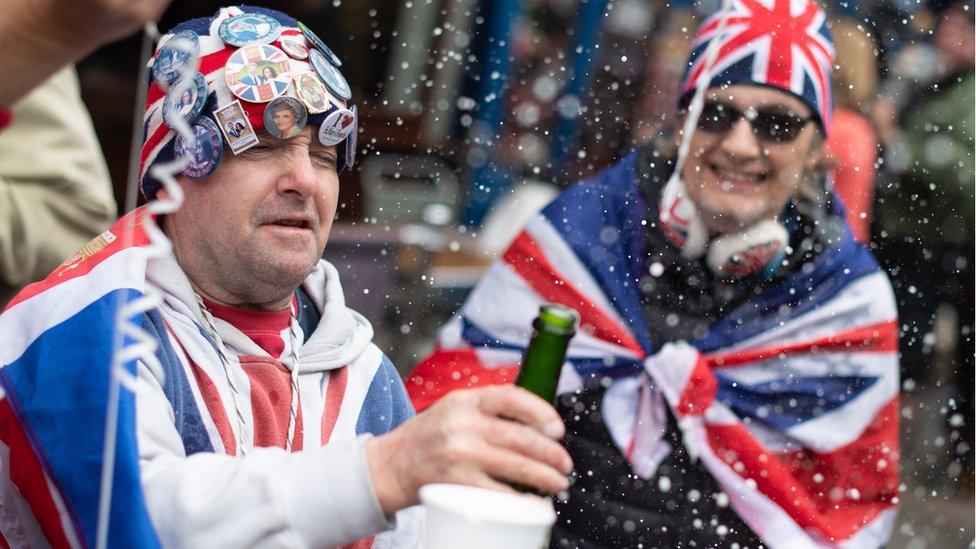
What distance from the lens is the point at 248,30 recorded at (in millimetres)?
1214

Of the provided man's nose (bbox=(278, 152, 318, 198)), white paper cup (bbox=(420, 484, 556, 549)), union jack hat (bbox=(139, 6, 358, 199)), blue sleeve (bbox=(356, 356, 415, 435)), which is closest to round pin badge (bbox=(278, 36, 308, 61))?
union jack hat (bbox=(139, 6, 358, 199))

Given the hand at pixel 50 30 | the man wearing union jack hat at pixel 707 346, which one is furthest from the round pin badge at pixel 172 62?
the man wearing union jack hat at pixel 707 346

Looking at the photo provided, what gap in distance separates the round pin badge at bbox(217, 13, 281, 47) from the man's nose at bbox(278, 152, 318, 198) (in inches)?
5.0

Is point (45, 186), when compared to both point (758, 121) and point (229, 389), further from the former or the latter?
point (758, 121)

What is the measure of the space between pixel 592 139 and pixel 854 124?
0.45m

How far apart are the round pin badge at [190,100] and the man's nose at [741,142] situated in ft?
2.82

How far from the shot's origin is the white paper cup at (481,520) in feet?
2.87

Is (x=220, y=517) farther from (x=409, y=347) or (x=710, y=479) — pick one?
(x=710, y=479)

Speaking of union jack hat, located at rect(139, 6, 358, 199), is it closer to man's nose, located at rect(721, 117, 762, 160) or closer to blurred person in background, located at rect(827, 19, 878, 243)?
man's nose, located at rect(721, 117, 762, 160)

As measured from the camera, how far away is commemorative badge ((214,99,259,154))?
3.83 ft

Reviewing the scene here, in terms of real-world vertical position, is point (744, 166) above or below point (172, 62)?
below

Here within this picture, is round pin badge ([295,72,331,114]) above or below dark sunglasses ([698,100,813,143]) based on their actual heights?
above

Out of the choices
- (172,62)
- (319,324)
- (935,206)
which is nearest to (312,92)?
(172,62)

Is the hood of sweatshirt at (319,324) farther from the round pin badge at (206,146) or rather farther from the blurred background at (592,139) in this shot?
the blurred background at (592,139)
